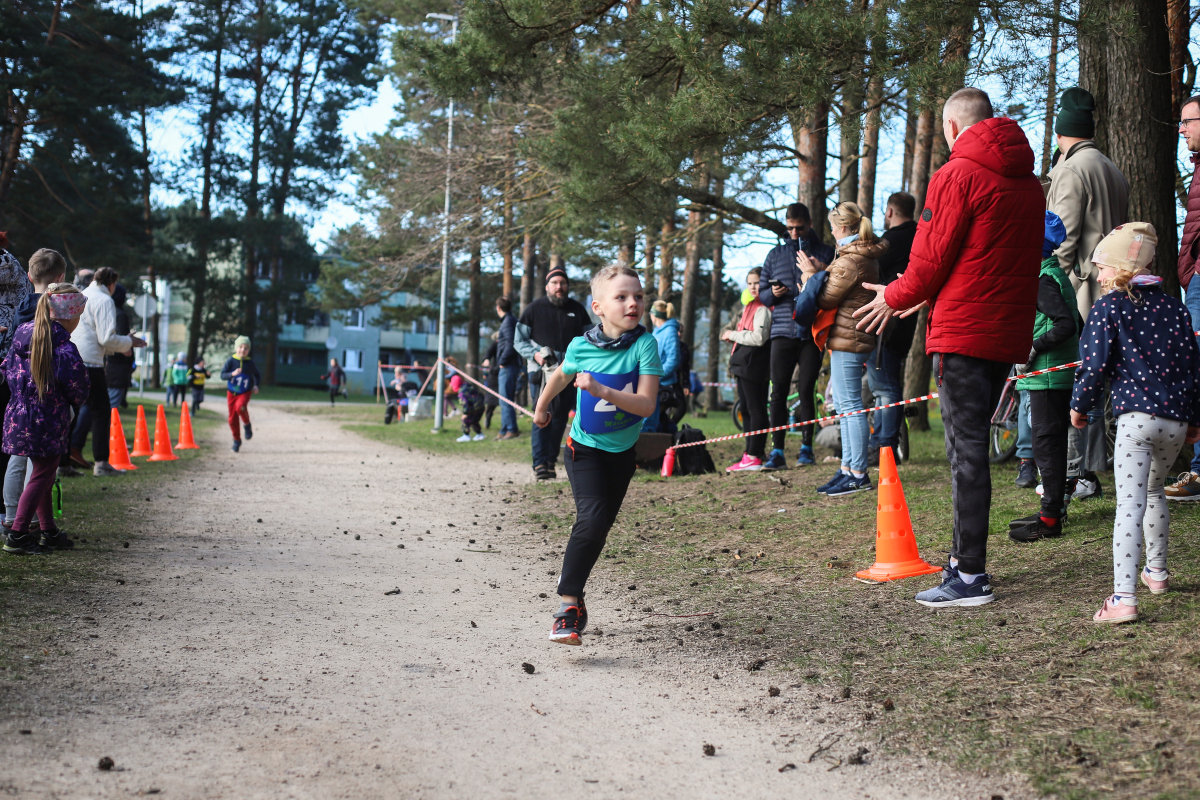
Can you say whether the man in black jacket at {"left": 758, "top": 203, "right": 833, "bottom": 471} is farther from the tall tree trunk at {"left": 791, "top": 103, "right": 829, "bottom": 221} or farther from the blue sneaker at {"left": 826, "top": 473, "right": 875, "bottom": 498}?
the tall tree trunk at {"left": 791, "top": 103, "right": 829, "bottom": 221}

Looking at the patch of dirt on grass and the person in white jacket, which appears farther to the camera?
the person in white jacket

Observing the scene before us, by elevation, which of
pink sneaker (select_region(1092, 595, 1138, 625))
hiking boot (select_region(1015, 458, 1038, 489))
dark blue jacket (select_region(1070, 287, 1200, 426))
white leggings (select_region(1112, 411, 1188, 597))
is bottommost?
pink sneaker (select_region(1092, 595, 1138, 625))

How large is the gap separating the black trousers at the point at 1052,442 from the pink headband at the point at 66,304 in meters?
5.86

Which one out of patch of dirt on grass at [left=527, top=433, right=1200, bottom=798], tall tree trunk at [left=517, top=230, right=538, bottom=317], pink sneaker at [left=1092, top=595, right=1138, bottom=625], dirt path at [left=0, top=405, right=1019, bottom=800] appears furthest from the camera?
tall tree trunk at [left=517, top=230, right=538, bottom=317]

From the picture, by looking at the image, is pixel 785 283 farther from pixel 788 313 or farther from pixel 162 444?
pixel 162 444

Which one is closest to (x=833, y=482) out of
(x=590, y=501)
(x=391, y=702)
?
(x=590, y=501)

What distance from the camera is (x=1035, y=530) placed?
5.93m

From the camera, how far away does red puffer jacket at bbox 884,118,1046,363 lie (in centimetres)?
479

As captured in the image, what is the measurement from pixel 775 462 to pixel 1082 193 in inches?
178

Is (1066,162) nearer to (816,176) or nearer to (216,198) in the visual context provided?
(816,176)

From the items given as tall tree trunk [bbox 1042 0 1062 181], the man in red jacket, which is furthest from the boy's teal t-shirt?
tall tree trunk [bbox 1042 0 1062 181]

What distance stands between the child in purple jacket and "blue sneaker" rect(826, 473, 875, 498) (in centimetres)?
545

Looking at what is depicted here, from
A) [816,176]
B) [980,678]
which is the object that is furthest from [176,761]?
[816,176]

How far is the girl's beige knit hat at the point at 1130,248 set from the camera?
4301 millimetres
